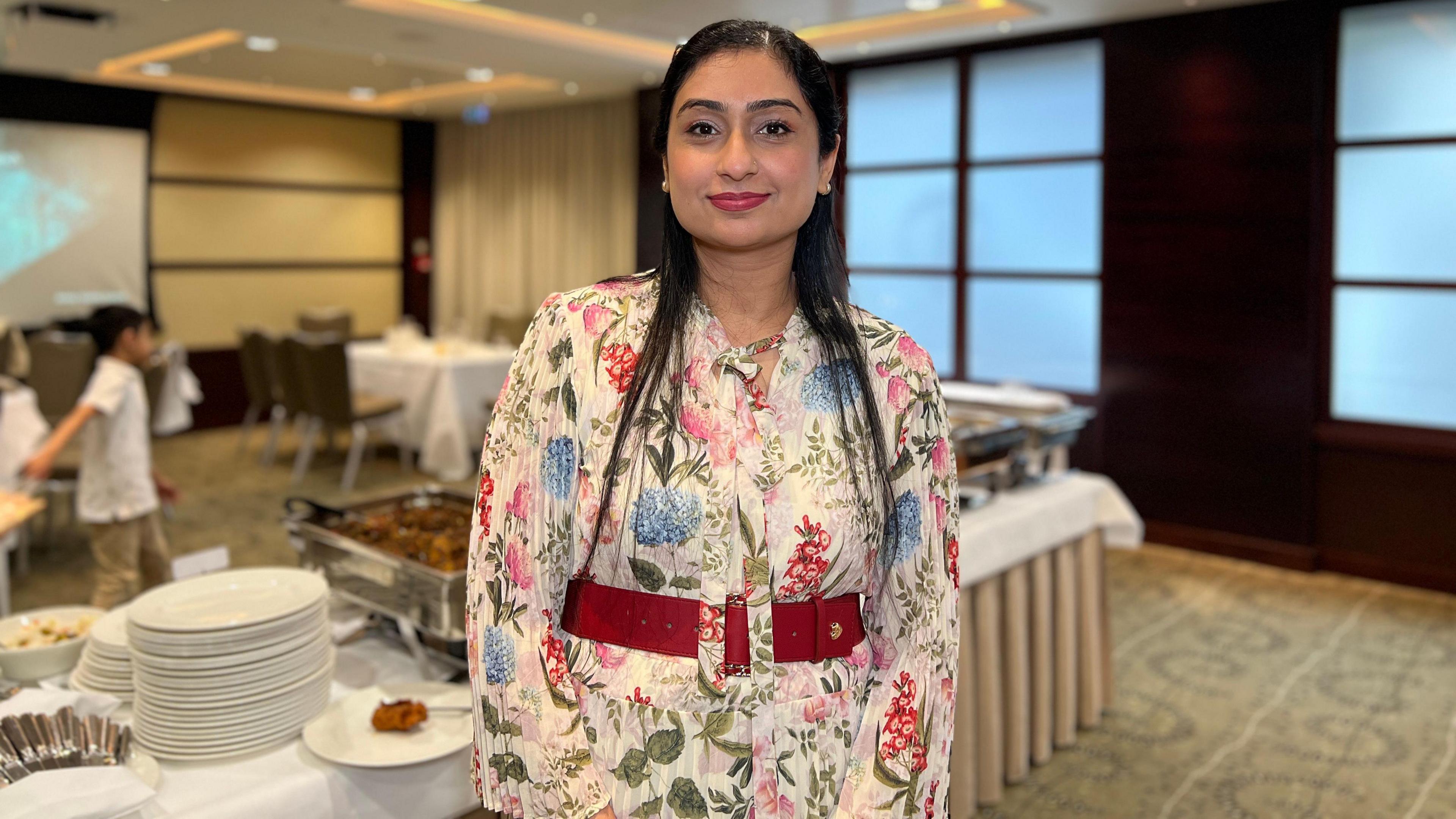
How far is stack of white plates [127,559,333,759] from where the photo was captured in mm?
1334

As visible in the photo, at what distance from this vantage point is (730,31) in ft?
3.49

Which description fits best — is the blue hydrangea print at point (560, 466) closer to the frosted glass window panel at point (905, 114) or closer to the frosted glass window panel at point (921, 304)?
the frosted glass window panel at point (921, 304)

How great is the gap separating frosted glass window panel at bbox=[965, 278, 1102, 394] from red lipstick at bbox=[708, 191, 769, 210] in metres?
4.84

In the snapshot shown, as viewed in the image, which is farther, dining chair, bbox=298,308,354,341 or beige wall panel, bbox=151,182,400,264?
dining chair, bbox=298,308,354,341

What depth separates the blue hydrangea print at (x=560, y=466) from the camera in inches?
41.8

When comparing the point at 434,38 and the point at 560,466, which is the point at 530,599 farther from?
the point at 434,38

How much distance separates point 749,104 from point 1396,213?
15.2 feet

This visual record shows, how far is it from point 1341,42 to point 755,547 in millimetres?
4807

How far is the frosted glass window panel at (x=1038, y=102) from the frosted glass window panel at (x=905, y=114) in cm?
16

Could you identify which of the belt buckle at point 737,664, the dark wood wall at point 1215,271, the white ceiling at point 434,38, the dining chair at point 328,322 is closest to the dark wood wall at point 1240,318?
the dark wood wall at point 1215,271

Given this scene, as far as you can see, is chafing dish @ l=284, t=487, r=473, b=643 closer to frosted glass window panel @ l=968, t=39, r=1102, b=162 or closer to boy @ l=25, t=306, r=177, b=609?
boy @ l=25, t=306, r=177, b=609

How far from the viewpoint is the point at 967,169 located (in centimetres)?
604

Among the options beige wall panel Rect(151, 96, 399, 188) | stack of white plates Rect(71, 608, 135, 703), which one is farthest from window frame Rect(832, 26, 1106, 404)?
beige wall panel Rect(151, 96, 399, 188)

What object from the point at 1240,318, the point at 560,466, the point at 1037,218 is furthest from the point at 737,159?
the point at 1037,218
